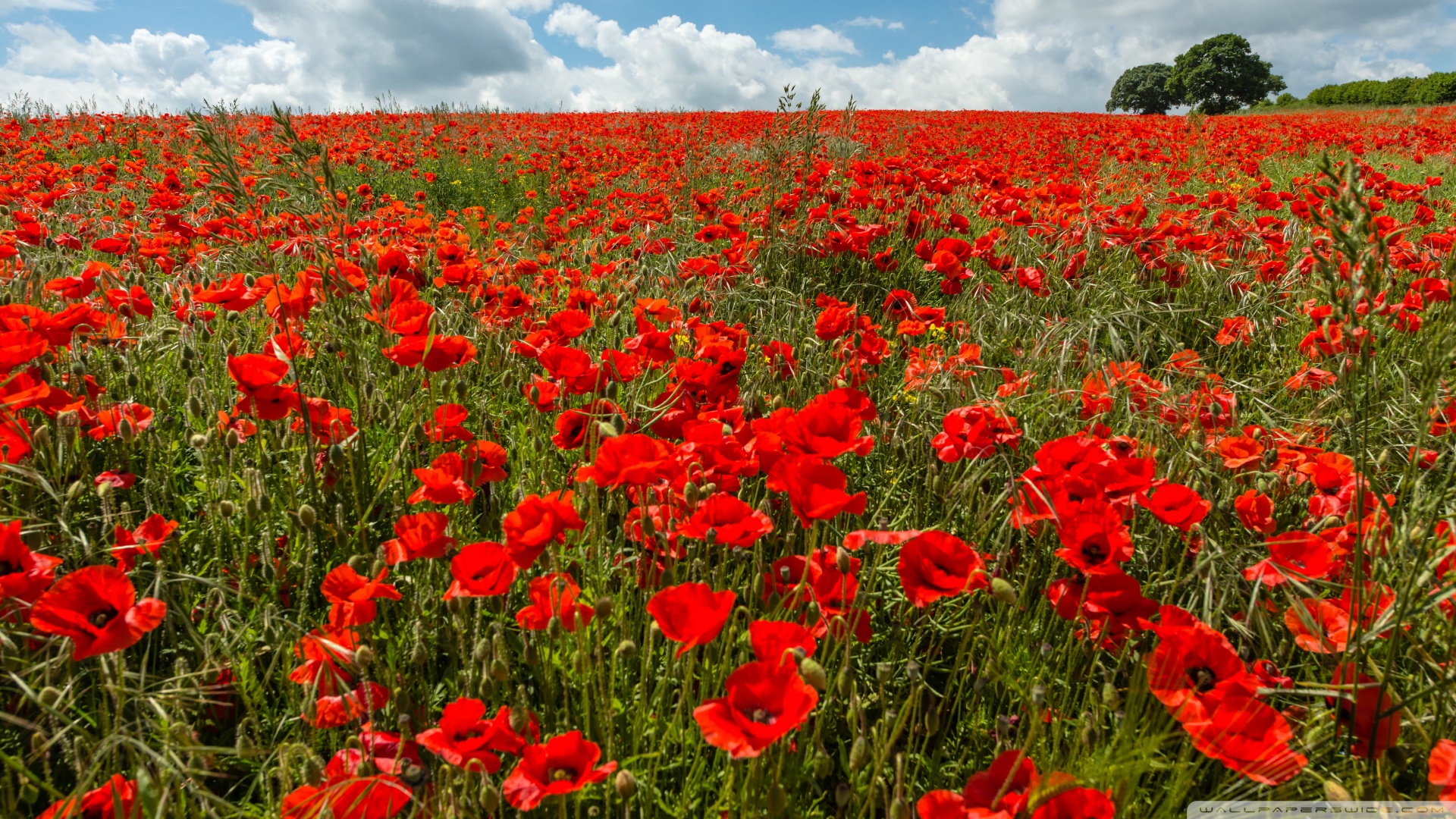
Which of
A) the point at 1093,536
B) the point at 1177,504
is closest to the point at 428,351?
the point at 1093,536

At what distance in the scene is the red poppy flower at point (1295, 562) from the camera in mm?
1323

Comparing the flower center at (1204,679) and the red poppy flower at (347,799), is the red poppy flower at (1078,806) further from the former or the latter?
the red poppy flower at (347,799)

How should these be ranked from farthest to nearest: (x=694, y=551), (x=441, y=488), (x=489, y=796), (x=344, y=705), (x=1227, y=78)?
(x=1227, y=78) < (x=694, y=551) < (x=441, y=488) < (x=344, y=705) < (x=489, y=796)

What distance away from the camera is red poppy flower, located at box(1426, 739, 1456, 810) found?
93 cm

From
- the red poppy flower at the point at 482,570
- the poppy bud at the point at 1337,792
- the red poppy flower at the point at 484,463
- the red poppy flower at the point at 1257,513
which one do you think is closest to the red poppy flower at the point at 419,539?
the red poppy flower at the point at 482,570

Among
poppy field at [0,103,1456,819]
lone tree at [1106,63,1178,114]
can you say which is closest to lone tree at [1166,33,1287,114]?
lone tree at [1106,63,1178,114]

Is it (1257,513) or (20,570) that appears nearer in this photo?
(20,570)

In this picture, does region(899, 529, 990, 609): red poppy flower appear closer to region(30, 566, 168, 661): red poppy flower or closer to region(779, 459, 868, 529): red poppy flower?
region(779, 459, 868, 529): red poppy flower

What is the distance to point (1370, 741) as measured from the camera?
1.10 m

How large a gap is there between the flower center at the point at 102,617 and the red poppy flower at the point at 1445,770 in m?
1.91

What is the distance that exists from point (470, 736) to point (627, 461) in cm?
52

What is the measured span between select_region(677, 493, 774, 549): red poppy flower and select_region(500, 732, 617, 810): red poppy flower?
0.37 meters

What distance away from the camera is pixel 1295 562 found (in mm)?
1406

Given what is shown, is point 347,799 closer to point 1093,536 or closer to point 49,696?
point 49,696
